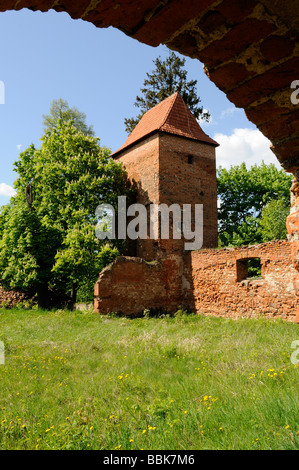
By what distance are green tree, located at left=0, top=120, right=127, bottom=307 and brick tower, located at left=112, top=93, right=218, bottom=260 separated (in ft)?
4.49

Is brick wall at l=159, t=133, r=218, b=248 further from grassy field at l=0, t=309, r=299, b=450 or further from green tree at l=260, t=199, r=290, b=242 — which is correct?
grassy field at l=0, t=309, r=299, b=450

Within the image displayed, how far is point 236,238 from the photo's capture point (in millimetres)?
25109

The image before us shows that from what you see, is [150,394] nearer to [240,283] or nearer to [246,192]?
[240,283]

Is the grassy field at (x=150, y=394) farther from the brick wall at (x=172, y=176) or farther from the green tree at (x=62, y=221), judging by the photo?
the brick wall at (x=172, y=176)

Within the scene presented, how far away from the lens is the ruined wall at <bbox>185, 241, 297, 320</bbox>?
1177 cm

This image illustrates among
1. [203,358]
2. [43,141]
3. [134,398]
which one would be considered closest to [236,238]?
[43,141]

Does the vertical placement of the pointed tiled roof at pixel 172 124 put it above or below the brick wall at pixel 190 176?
above

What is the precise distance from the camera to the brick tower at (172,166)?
16.4 m

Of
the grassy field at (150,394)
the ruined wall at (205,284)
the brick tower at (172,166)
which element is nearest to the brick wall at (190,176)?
the brick tower at (172,166)

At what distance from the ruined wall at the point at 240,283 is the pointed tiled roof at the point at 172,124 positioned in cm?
690

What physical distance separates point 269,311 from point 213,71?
11587 mm

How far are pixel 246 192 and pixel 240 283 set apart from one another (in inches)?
623

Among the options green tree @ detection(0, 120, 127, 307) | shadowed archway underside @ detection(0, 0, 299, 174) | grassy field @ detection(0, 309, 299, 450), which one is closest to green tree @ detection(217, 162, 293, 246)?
green tree @ detection(0, 120, 127, 307)

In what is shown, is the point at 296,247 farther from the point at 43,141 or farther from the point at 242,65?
the point at 43,141
